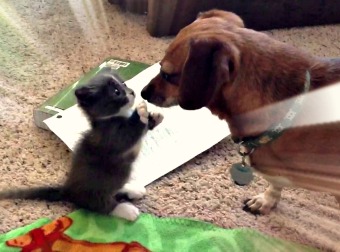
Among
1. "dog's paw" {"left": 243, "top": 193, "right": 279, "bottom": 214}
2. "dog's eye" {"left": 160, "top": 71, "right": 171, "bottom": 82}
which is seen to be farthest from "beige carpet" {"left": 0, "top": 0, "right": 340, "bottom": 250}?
"dog's eye" {"left": 160, "top": 71, "right": 171, "bottom": 82}

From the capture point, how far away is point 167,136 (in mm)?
1445

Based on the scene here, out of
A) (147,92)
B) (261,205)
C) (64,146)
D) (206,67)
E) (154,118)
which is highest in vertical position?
(206,67)

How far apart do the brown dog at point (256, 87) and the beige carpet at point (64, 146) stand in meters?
0.19

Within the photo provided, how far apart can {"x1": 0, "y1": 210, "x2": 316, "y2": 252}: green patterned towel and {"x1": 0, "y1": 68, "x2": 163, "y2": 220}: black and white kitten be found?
37 mm

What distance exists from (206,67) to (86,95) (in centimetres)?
31

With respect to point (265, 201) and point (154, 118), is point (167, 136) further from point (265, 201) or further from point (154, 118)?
point (265, 201)

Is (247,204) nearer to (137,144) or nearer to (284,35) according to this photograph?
(137,144)

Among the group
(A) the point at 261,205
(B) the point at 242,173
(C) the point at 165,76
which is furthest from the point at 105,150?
(A) the point at 261,205

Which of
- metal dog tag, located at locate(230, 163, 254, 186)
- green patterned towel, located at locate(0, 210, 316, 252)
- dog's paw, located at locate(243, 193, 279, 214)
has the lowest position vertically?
dog's paw, located at locate(243, 193, 279, 214)

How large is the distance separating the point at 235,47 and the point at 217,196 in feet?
1.56

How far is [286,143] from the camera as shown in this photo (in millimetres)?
1091

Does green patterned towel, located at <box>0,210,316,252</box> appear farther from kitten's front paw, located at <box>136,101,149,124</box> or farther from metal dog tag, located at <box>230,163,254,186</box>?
kitten's front paw, located at <box>136,101,149,124</box>

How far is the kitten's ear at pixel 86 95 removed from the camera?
1112 mm

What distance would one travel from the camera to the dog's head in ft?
3.17
